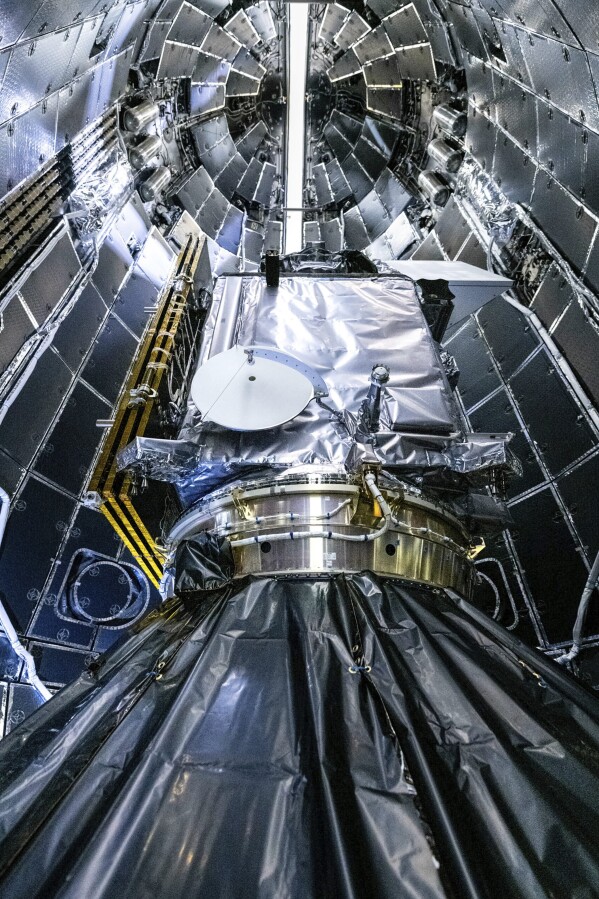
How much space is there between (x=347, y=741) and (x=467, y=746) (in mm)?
478

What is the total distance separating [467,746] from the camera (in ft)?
7.63

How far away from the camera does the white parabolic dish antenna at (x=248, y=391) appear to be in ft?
12.9

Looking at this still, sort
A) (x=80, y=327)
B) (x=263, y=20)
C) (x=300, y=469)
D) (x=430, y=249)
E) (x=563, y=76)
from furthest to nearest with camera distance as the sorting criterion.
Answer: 1. (x=263, y=20)
2. (x=430, y=249)
3. (x=80, y=327)
4. (x=563, y=76)
5. (x=300, y=469)

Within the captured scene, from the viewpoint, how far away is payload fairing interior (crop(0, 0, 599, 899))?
2.00 metres

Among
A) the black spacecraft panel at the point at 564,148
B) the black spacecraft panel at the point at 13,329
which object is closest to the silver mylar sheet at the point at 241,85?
the black spacecraft panel at the point at 564,148

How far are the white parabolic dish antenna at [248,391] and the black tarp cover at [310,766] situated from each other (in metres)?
1.23

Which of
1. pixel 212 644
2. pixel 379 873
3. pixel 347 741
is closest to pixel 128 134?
pixel 212 644

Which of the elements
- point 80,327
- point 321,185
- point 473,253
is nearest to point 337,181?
point 321,185

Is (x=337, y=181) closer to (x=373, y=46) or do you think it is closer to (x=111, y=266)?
(x=373, y=46)

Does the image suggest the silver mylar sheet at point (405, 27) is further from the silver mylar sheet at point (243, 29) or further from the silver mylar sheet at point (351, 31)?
the silver mylar sheet at point (243, 29)

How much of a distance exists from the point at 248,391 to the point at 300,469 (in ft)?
2.10

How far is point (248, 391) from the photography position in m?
4.04

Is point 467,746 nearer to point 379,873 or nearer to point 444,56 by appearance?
point 379,873

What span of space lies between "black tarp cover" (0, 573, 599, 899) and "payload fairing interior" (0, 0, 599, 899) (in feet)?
0.04
